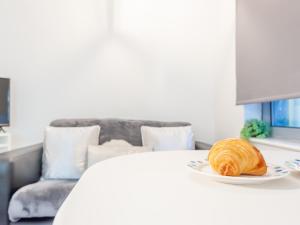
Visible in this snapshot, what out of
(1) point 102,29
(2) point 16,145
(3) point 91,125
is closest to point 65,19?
(1) point 102,29

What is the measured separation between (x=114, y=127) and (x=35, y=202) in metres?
0.93

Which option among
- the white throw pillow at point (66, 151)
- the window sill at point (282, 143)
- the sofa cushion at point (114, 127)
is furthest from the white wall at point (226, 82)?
the white throw pillow at point (66, 151)

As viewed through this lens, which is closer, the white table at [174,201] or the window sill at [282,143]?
the white table at [174,201]

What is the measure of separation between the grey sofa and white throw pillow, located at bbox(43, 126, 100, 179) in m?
0.10

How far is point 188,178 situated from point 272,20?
160cm

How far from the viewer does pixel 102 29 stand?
2777 mm

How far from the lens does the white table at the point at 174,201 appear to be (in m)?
0.35

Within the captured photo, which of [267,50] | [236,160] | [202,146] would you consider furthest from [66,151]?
[236,160]

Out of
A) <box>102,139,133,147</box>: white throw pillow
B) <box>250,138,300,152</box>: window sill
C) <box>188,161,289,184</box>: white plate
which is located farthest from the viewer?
<box>102,139,133,147</box>: white throw pillow

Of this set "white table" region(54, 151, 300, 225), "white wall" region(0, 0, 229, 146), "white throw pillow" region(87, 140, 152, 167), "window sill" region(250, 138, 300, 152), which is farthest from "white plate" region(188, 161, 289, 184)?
"white wall" region(0, 0, 229, 146)

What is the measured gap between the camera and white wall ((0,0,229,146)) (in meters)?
2.66

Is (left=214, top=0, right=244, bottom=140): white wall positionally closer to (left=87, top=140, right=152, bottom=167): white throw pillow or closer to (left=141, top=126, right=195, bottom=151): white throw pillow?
(left=141, top=126, right=195, bottom=151): white throw pillow

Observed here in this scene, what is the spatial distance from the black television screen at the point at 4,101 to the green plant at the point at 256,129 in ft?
6.47

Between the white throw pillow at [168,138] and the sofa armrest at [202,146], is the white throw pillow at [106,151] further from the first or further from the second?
the sofa armrest at [202,146]
